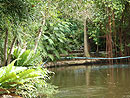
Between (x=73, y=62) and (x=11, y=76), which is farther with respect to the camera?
(x=73, y=62)

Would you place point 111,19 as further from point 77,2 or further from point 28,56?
point 28,56

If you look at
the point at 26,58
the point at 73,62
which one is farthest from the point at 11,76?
the point at 73,62

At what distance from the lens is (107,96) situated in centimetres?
563

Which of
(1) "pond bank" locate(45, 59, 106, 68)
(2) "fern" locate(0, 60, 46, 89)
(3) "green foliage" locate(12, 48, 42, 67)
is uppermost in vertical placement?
(3) "green foliage" locate(12, 48, 42, 67)

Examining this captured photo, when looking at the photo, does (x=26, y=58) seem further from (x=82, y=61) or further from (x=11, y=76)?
(x=82, y=61)

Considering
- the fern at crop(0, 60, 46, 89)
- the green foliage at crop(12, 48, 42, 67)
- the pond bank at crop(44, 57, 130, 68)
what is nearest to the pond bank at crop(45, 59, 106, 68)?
the pond bank at crop(44, 57, 130, 68)

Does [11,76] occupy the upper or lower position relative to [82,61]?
upper

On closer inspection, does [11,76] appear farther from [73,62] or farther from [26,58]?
[73,62]

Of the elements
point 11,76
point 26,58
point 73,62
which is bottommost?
point 73,62

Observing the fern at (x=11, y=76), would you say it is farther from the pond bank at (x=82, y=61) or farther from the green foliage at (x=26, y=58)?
the pond bank at (x=82, y=61)

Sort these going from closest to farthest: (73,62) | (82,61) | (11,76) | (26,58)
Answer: (11,76), (26,58), (73,62), (82,61)

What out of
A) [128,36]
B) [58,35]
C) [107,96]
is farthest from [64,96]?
[128,36]

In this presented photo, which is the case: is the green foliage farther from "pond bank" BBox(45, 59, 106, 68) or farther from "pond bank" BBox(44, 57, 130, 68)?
"pond bank" BBox(45, 59, 106, 68)

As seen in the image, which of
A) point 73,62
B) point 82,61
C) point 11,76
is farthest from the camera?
point 82,61
